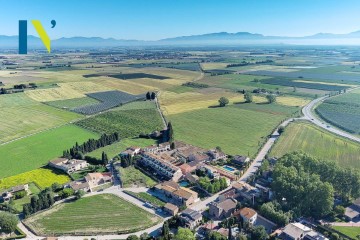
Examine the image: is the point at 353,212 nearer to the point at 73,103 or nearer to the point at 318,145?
the point at 318,145

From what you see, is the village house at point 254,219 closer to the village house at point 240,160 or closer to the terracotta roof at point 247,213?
the terracotta roof at point 247,213

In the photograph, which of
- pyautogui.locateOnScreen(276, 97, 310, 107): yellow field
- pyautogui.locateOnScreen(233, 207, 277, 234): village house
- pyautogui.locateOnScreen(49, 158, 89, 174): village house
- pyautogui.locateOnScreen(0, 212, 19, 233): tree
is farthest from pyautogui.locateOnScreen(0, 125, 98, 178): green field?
pyautogui.locateOnScreen(276, 97, 310, 107): yellow field

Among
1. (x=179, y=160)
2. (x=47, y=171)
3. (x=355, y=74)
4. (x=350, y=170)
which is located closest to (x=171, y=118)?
(x=179, y=160)

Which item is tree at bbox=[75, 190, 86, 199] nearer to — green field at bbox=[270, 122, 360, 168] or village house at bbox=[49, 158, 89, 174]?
village house at bbox=[49, 158, 89, 174]

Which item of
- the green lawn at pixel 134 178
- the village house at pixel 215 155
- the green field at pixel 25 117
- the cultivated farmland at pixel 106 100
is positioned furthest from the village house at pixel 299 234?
the cultivated farmland at pixel 106 100

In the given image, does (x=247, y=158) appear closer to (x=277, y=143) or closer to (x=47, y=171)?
(x=277, y=143)
